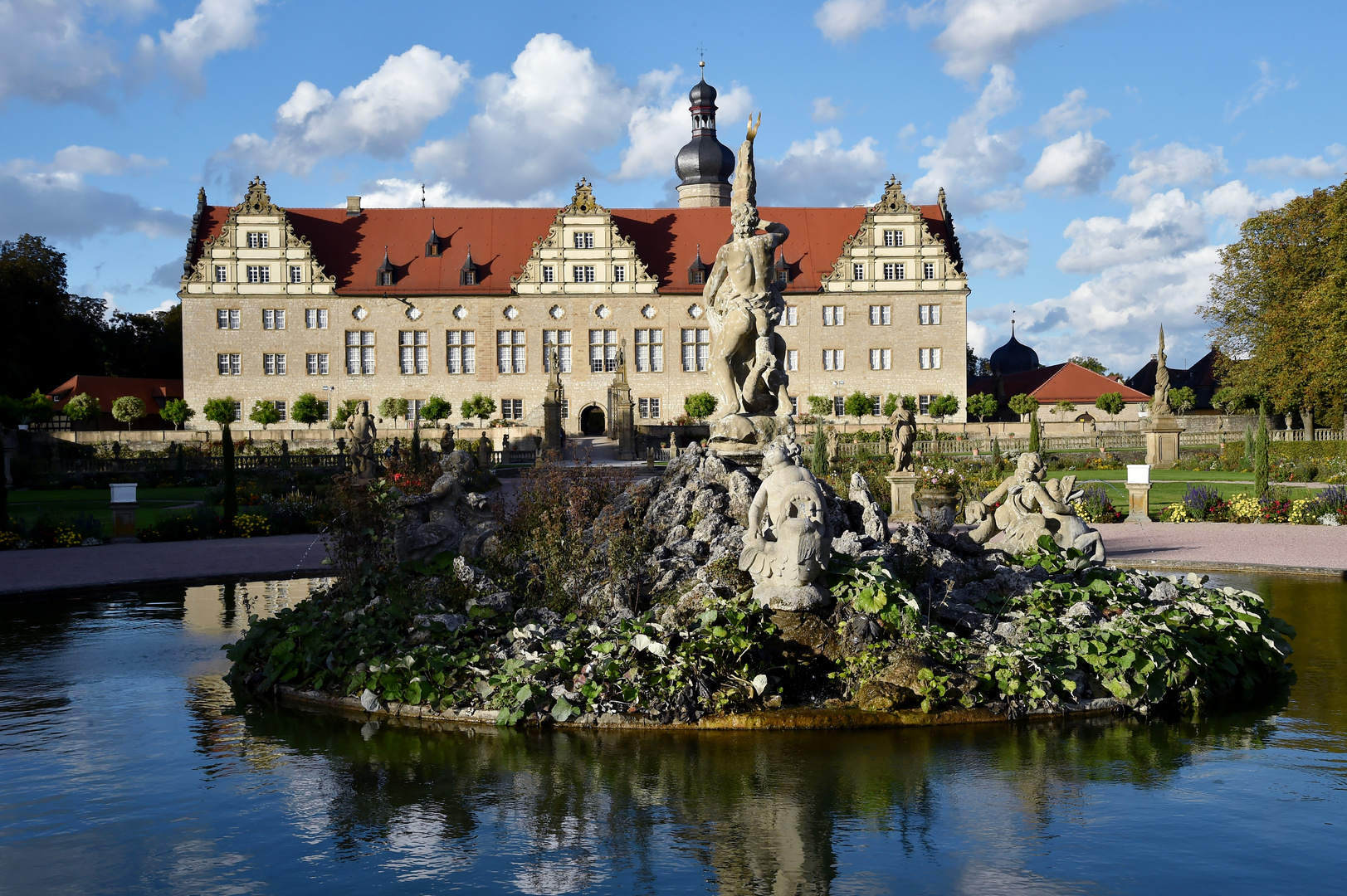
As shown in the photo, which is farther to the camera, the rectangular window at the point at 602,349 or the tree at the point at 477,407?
→ the rectangular window at the point at 602,349

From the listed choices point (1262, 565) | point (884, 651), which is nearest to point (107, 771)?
point (884, 651)

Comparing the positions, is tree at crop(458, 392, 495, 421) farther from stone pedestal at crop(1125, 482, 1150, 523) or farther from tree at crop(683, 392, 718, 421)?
stone pedestal at crop(1125, 482, 1150, 523)

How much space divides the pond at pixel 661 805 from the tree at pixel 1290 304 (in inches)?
1436

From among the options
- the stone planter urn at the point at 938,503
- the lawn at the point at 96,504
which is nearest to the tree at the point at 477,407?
the lawn at the point at 96,504

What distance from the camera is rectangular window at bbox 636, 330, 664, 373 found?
5456 cm

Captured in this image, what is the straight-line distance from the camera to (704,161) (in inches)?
2525

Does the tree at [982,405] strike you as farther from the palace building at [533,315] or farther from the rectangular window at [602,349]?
the rectangular window at [602,349]

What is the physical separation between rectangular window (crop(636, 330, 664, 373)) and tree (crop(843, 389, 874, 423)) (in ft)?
31.3

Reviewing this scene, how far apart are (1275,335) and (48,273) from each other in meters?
57.5

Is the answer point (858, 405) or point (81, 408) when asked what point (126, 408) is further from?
point (858, 405)

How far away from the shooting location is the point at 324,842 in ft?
19.5

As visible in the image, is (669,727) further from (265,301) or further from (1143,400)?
(1143,400)

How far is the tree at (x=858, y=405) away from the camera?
51.6 meters

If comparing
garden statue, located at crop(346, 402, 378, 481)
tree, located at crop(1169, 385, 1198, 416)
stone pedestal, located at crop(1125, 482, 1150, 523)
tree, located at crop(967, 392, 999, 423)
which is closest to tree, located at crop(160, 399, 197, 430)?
garden statue, located at crop(346, 402, 378, 481)
